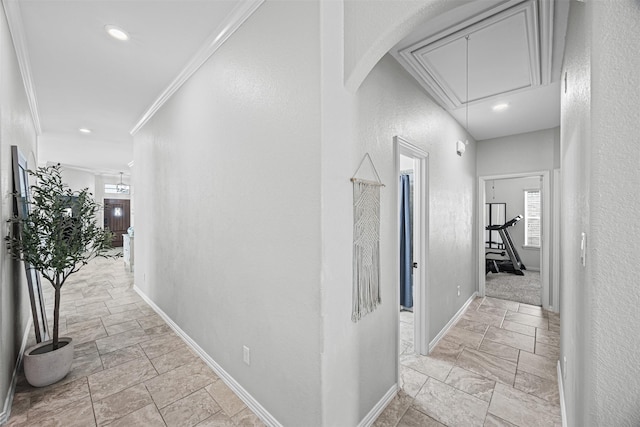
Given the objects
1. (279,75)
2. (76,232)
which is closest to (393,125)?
(279,75)

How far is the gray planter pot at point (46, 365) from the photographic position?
2.15 metres

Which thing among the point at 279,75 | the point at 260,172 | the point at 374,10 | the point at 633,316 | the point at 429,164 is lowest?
the point at 633,316

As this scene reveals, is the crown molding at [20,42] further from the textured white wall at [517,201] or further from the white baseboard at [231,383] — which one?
the textured white wall at [517,201]

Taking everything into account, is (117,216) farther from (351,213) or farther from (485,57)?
(485,57)

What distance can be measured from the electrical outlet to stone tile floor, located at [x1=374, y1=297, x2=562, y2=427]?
1.01m

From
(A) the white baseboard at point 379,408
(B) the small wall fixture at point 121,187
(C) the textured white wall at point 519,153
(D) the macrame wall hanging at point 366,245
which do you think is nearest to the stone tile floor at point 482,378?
(A) the white baseboard at point 379,408

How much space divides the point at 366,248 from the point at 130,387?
89.3 inches

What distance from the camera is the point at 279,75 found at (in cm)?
170

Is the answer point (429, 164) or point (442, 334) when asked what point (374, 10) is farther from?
point (442, 334)

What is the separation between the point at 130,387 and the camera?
2.23 metres

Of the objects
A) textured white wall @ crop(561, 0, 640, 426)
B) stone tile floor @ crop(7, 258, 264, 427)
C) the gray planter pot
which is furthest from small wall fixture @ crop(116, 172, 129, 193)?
textured white wall @ crop(561, 0, 640, 426)

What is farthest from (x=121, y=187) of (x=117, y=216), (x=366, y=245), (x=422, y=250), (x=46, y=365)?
(x=366, y=245)

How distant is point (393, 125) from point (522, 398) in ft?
7.82

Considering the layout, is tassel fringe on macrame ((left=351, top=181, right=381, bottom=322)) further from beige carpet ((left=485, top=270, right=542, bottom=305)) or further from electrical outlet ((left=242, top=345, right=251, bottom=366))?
beige carpet ((left=485, top=270, right=542, bottom=305))
